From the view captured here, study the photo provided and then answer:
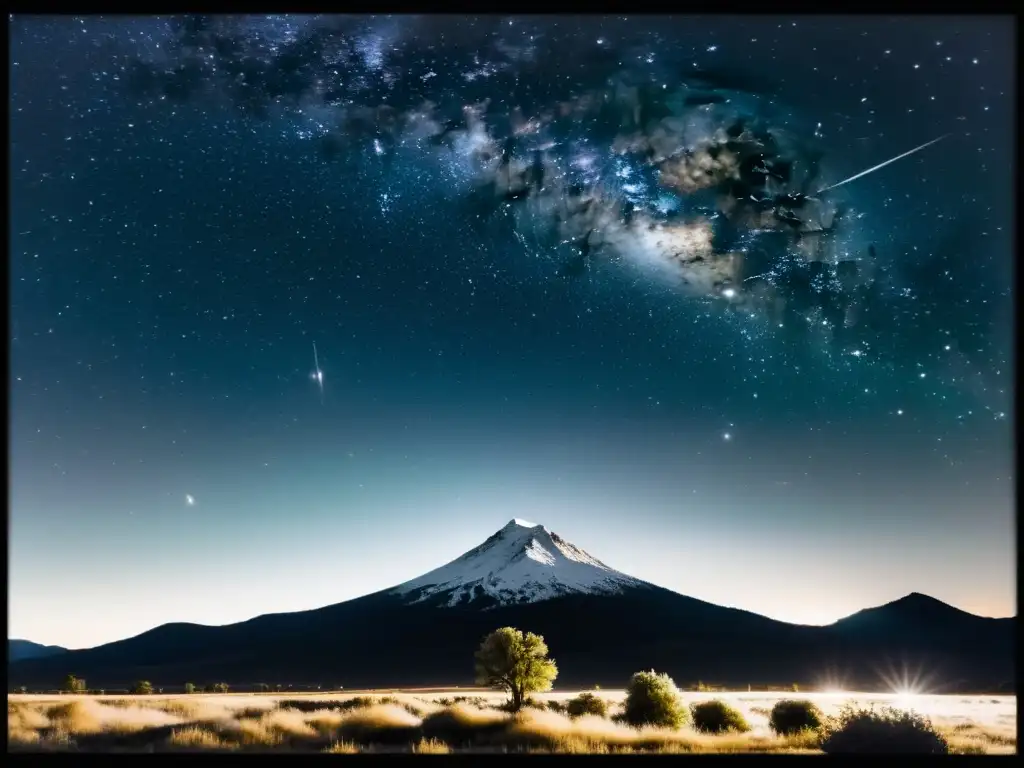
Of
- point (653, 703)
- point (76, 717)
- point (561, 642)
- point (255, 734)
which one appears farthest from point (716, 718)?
point (561, 642)

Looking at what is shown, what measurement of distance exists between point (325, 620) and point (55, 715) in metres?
59.7

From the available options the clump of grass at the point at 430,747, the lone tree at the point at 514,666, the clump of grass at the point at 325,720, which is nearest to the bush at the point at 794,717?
the lone tree at the point at 514,666

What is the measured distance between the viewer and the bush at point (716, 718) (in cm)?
1016

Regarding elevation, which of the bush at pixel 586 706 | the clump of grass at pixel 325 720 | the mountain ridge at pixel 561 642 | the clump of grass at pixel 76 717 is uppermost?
the clump of grass at pixel 76 717

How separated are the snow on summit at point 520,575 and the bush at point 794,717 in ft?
221

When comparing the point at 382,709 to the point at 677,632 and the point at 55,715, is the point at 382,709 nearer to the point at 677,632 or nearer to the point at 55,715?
the point at 55,715

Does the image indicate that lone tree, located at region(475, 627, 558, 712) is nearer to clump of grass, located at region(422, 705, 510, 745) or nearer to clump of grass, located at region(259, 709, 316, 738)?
clump of grass, located at region(422, 705, 510, 745)

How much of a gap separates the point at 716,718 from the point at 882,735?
232cm

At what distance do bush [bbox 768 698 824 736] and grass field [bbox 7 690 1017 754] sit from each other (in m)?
0.16

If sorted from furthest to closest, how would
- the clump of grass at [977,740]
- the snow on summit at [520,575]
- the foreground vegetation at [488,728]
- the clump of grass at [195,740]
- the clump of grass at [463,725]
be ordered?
the snow on summit at [520,575] → the clump of grass at [463,725] → the clump of grass at [195,740] → the foreground vegetation at [488,728] → the clump of grass at [977,740]

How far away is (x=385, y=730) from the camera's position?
9.79m

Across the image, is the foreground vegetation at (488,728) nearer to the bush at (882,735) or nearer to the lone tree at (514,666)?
the bush at (882,735)
